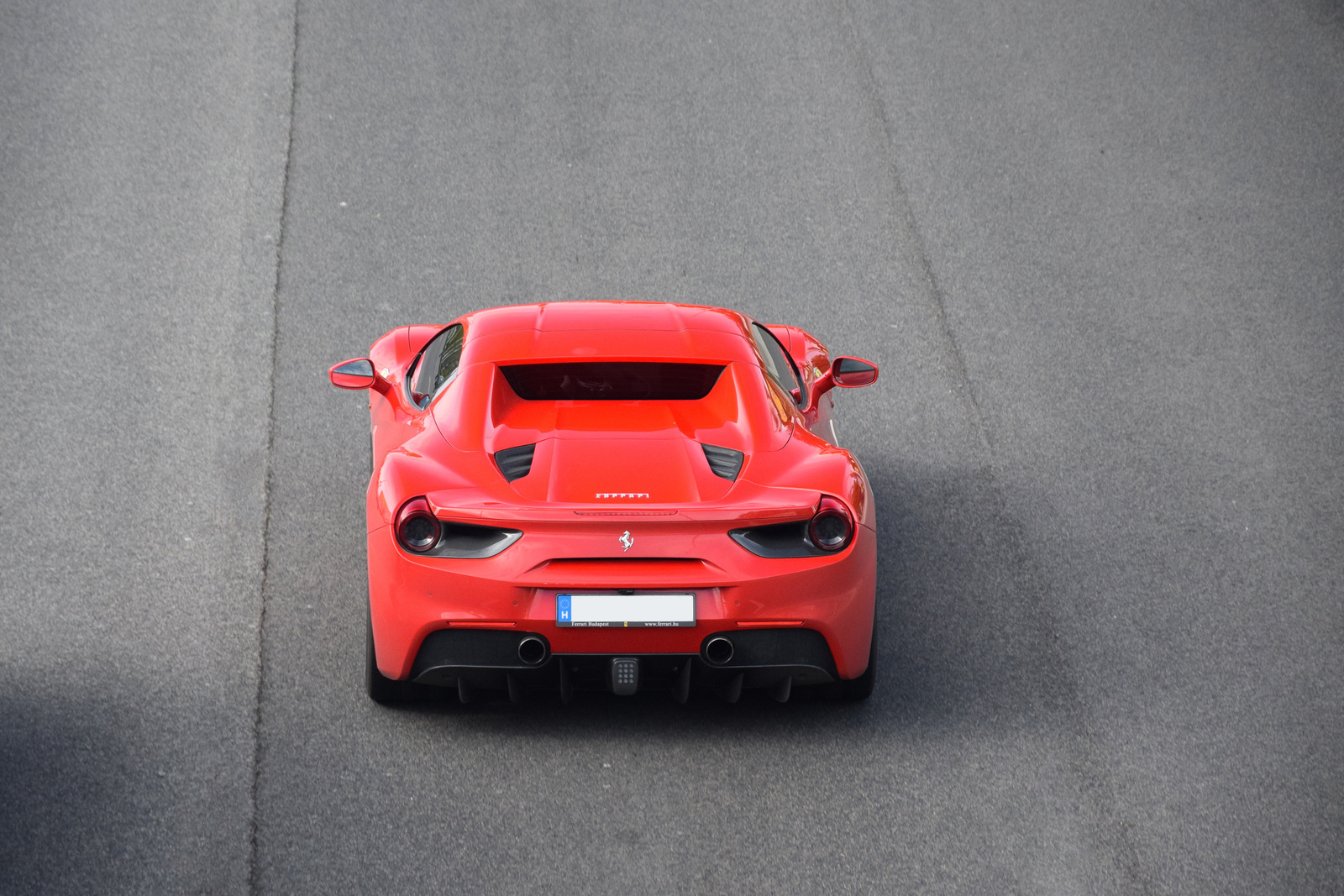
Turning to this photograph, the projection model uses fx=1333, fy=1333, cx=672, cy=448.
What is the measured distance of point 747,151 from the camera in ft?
34.2

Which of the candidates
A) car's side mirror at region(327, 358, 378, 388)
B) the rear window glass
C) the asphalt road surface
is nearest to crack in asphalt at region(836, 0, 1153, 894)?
the asphalt road surface

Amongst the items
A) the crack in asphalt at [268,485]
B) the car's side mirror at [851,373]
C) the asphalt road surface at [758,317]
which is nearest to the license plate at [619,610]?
the asphalt road surface at [758,317]

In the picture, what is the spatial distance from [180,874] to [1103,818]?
10.5 feet

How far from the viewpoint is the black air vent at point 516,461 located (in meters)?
4.69

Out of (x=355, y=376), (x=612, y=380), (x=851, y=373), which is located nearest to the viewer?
(x=612, y=380)

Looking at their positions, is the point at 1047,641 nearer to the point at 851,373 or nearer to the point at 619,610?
the point at 851,373

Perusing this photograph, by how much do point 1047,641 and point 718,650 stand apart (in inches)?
77.5

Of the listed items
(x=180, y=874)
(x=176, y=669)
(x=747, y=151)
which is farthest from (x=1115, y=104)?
(x=180, y=874)

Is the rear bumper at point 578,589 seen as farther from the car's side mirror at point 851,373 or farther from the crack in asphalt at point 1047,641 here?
the car's side mirror at point 851,373

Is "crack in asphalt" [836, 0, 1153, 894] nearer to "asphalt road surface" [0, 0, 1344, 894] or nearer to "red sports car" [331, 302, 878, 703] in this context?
"asphalt road surface" [0, 0, 1344, 894]

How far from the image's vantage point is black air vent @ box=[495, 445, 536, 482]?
4.69m

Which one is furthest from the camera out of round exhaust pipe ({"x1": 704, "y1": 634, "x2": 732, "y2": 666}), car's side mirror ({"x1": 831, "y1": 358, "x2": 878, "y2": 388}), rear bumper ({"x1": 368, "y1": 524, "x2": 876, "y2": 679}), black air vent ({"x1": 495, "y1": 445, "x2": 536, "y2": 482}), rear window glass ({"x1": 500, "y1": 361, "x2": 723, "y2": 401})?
car's side mirror ({"x1": 831, "y1": 358, "x2": 878, "y2": 388})

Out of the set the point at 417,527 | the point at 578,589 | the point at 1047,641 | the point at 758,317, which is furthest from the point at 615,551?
the point at 758,317

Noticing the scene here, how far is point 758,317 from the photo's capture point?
338 inches
